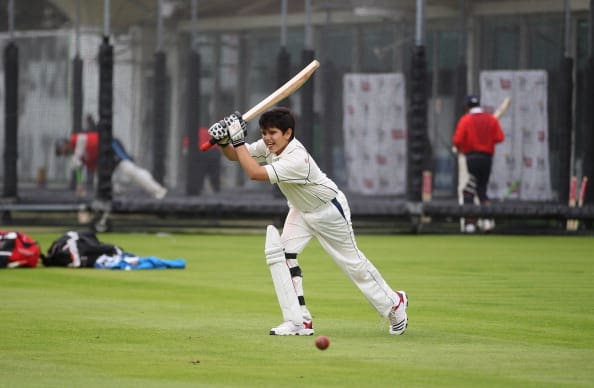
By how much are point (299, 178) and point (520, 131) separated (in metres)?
15.1

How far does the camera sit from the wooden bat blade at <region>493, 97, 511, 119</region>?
23.3 meters

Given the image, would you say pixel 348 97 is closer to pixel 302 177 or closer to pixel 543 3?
pixel 543 3

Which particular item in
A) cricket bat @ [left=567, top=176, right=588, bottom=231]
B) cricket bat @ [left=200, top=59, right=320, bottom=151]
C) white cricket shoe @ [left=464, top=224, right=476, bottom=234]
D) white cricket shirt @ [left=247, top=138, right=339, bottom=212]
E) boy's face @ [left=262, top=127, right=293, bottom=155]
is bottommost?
white cricket shoe @ [left=464, top=224, right=476, bottom=234]

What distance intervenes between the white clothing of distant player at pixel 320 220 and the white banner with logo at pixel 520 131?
47.5 feet

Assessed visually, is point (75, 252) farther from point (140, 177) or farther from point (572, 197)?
point (572, 197)

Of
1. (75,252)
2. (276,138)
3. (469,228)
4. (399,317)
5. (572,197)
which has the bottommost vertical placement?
(469,228)

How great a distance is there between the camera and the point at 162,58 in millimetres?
25438

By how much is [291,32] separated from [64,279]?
11.3 meters

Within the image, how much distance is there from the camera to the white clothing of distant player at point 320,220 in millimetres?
9719

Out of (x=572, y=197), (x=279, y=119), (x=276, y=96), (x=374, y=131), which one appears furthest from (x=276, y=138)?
(x=374, y=131)

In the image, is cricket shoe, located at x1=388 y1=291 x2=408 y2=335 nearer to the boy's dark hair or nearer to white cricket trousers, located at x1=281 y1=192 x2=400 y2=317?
white cricket trousers, located at x1=281 y1=192 x2=400 y2=317

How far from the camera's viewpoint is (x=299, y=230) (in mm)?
10008

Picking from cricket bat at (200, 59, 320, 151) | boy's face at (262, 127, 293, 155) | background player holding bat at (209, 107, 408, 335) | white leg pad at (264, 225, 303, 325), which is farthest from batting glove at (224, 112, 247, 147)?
white leg pad at (264, 225, 303, 325)

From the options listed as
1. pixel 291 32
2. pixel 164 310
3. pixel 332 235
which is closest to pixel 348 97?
pixel 291 32
